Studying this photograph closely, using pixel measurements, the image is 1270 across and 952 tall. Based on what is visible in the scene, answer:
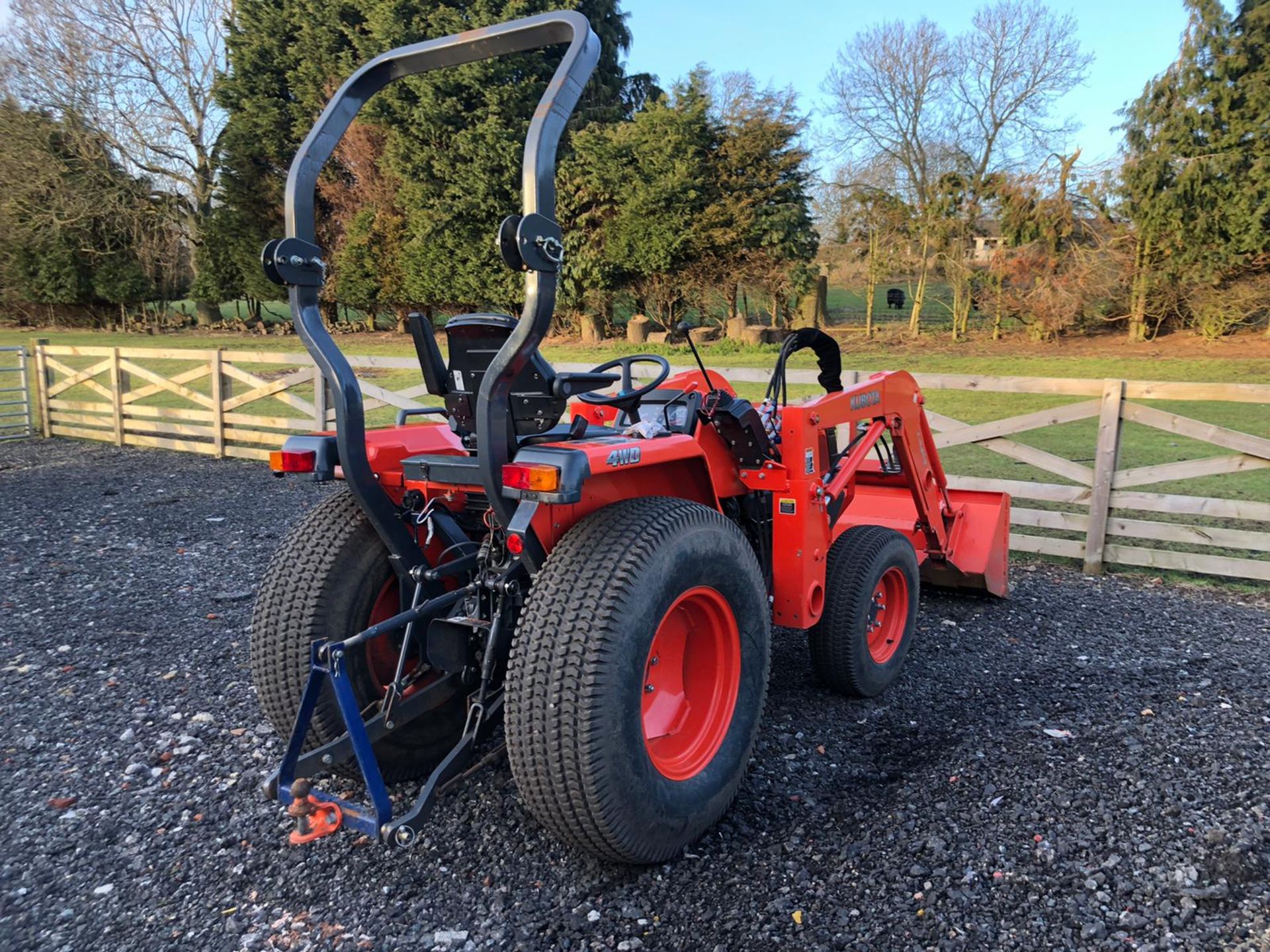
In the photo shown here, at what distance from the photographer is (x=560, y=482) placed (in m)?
2.55

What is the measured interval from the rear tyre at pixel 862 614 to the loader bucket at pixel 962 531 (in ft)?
2.91

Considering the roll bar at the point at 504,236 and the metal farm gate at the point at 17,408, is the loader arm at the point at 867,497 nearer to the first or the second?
the roll bar at the point at 504,236

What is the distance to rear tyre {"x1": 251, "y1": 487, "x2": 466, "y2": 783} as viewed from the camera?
3.04 meters

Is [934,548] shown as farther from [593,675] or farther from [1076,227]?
[1076,227]

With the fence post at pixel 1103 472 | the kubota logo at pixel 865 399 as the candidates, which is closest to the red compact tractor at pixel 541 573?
the kubota logo at pixel 865 399

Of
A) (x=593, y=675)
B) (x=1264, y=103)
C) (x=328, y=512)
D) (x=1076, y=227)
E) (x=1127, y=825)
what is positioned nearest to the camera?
(x=593, y=675)

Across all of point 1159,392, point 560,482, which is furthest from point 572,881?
point 1159,392

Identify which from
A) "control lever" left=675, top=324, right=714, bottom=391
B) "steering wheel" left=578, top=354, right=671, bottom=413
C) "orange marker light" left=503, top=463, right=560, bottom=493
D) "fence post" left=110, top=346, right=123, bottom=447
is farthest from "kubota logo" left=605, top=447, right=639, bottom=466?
"fence post" left=110, top=346, right=123, bottom=447

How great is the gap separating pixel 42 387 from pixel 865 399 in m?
12.1

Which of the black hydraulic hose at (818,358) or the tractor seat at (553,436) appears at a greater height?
the black hydraulic hose at (818,358)

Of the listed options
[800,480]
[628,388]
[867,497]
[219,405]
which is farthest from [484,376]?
[219,405]

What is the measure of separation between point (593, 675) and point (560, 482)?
55 centimetres

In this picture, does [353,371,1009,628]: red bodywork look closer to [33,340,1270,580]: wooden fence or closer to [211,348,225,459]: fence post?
[33,340,1270,580]: wooden fence

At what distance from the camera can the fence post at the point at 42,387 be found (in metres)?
12.1
